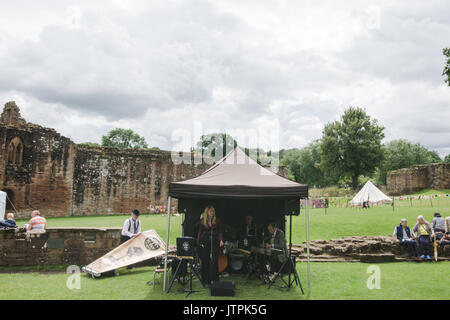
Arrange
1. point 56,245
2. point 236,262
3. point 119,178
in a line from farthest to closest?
point 119,178, point 56,245, point 236,262

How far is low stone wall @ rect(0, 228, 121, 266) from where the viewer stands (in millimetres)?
9844

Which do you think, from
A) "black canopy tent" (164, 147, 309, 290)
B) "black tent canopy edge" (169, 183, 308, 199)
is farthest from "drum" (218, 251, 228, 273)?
"black tent canopy edge" (169, 183, 308, 199)

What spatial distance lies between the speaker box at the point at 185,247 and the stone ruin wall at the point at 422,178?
4328cm

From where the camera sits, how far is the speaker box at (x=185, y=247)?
7273mm

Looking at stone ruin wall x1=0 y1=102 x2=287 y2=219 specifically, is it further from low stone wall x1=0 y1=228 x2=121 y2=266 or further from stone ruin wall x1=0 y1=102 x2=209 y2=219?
low stone wall x1=0 y1=228 x2=121 y2=266

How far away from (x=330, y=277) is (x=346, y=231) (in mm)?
7363

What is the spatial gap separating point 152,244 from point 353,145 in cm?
4137

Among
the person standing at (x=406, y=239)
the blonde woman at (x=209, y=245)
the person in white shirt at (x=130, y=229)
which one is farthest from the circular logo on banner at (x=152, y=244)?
the person standing at (x=406, y=239)

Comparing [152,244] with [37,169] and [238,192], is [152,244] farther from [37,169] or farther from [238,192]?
[37,169]

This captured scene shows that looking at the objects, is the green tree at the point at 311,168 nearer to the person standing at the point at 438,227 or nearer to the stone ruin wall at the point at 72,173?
the stone ruin wall at the point at 72,173

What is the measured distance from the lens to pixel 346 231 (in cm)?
1521

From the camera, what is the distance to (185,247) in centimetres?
730

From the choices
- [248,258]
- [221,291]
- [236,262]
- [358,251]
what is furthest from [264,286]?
[358,251]
